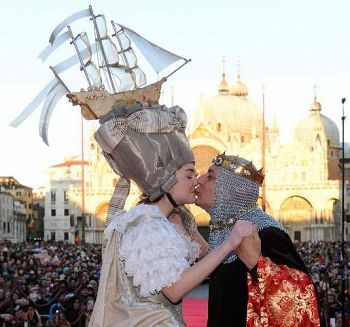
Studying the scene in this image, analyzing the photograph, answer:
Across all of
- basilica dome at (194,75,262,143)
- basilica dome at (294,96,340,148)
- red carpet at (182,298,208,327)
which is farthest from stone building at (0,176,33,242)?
red carpet at (182,298,208,327)

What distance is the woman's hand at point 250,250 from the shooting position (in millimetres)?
3668

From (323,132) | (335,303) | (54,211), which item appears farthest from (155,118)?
(54,211)

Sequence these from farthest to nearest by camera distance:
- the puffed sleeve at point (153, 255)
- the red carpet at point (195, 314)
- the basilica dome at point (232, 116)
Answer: the basilica dome at point (232, 116) → the red carpet at point (195, 314) → the puffed sleeve at point (153, 255)

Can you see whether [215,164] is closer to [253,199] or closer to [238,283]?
[253,199]

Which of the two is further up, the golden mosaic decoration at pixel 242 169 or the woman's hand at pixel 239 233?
the golden mosaic decoration at pixel 242 169

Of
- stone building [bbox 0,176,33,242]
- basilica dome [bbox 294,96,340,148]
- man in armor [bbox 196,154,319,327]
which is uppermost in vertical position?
basilica dome [bbox 294,96,340,148]

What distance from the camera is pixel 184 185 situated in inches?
156

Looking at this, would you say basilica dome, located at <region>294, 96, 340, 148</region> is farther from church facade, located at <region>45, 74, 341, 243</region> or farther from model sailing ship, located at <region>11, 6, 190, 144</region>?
model sailing ship, located at <region>11, 6, 190, 144</region>

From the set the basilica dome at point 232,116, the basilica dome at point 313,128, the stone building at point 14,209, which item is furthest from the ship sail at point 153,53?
the basilica dome at point 313,128

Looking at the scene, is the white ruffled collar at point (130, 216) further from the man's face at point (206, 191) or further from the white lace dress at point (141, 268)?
the man's face at point (206, 191)

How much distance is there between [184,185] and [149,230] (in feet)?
1.13

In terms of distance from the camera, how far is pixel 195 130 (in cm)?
6981

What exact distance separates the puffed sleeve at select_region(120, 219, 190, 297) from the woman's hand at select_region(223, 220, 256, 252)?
0.18 meters

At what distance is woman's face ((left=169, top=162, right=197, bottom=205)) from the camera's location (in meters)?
3.95
